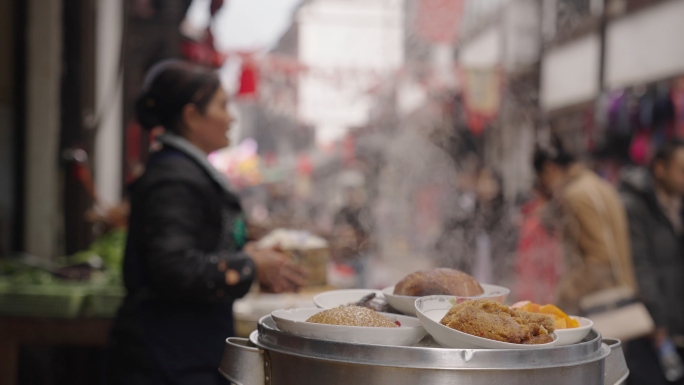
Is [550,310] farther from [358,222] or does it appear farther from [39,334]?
[358,222]

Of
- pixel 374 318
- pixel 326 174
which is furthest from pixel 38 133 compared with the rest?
pixel 326 174

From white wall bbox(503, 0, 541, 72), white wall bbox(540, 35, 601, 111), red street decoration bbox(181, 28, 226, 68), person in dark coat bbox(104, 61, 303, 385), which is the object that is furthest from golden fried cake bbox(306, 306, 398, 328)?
white wall bbox(503, 0, 541, 72)

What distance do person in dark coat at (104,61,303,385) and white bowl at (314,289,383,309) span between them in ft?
2.63

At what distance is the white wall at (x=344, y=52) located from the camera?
29.7 feet

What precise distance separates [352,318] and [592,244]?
340 cm

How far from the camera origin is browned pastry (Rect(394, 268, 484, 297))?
4.02ft

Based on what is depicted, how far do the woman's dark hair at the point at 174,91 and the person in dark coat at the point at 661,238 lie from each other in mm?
3070

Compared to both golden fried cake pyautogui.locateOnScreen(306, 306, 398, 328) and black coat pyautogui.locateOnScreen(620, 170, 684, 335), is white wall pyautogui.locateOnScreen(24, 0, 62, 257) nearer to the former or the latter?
black coat pyautogui.locateOnScreen(620, 170, 684, 335)

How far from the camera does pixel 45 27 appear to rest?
185 inches

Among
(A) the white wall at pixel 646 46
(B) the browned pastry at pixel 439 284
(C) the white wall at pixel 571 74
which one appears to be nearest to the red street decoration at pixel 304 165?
(C) the white wall at pixel 571 74

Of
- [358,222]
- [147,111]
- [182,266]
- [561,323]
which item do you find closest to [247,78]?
[358,222]

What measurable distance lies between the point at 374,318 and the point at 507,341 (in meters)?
0.22

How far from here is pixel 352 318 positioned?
1.07 metres

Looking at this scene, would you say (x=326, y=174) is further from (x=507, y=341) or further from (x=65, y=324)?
(x=507, y=341)
